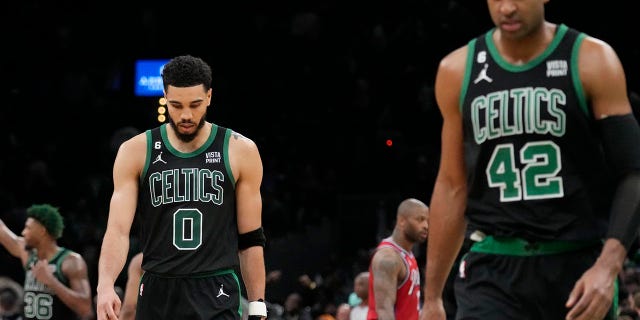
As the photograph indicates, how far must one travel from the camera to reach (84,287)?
32.7 ft

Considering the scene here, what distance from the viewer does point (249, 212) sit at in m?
6.53

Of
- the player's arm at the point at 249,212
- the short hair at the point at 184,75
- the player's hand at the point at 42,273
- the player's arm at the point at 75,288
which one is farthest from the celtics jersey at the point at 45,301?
the short hair at the point at 184,75

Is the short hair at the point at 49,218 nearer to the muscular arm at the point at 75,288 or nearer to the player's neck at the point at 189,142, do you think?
the muscular arm at the point at 75,288

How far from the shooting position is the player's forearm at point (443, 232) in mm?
4422

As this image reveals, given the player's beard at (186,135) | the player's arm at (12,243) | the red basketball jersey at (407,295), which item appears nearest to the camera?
the player's beard at (186,135)

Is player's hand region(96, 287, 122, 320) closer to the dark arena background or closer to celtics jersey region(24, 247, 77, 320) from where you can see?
celtics jersey region(24, 247, 77, 320)

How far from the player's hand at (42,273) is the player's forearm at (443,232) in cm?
595

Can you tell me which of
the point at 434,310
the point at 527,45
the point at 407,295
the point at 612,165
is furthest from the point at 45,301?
the point at 612,165

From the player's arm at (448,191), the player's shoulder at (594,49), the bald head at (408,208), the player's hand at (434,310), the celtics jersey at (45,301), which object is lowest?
the celtics jersey at (45,301)

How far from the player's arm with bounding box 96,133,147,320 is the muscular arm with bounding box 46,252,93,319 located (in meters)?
3.68

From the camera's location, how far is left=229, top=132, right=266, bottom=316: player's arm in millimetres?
6527

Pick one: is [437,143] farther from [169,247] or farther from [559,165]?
[559,165]

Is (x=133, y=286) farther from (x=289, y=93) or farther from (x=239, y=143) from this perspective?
(x=289, y=93)

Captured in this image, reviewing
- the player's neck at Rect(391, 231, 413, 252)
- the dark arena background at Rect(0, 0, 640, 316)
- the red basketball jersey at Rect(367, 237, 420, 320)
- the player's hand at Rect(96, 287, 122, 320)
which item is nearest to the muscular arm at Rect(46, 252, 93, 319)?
the red basketball jersey at Rect(367, 237, 420, 320)
